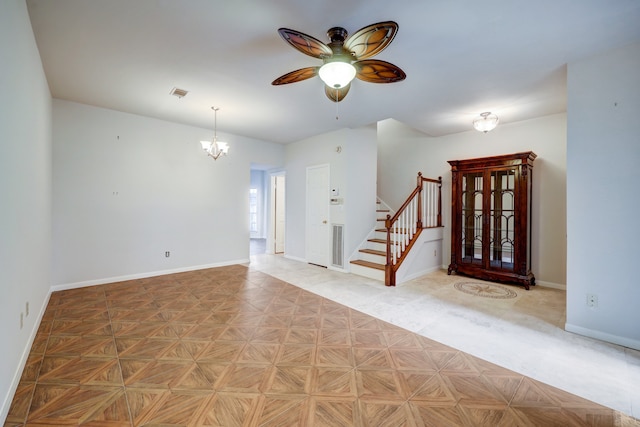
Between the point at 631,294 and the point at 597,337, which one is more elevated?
the point at 631,294

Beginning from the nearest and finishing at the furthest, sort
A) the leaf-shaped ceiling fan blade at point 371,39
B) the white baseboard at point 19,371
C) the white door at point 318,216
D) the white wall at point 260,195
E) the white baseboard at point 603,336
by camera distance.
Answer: the white baseboard at point 19,371, the leaf-shaped ceiling fan blade at point 371,39, the white baseboard at point 603,336, the white door at point 318,216, the white wall at point 260,195

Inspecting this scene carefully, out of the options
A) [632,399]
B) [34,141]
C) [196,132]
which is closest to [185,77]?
[34,141]

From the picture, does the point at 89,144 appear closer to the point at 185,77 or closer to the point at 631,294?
the point at 185,77

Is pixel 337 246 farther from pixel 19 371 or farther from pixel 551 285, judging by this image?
pixel 19 371

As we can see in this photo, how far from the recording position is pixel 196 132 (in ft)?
17.4

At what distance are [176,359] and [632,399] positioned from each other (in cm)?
335

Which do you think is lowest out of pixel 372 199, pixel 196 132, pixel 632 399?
pixel 632 399

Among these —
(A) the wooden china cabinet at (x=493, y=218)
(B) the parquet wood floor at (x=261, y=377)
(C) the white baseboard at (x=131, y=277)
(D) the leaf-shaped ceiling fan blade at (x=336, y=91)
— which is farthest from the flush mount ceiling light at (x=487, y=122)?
(C) the white baseboard at (x=131, y=277)

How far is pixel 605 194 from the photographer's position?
8.76 feet

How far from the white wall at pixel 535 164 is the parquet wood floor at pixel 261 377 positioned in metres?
3.42

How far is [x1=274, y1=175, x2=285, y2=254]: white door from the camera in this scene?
7425mm

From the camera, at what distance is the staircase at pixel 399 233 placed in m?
4.58

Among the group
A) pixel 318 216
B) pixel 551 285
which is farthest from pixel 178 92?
pixel 551 285

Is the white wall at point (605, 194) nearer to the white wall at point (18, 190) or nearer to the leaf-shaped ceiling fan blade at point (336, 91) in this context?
the leaf-shaped ceiling fan blade at point (336, 91)
